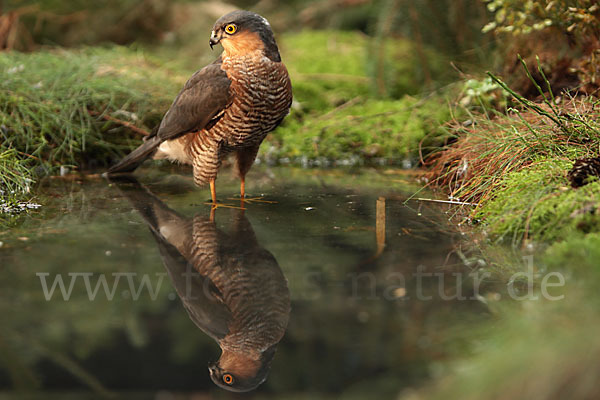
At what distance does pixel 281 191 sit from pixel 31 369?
7.93 feet

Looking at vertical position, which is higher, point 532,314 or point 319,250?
point 532,314

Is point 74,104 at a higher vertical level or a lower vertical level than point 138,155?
higher

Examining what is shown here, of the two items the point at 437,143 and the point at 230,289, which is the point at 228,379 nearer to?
the point at 230,289

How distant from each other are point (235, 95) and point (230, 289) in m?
1.41

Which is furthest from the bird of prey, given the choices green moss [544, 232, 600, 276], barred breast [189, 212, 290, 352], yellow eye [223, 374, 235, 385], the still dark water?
yellow eye [223, 374, 235, 385]

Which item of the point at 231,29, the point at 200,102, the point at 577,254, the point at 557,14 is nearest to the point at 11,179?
the point at 200,102

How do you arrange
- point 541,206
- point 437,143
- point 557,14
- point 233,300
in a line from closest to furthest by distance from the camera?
point 233,300
point 541,206
point 557,14
point 437,143

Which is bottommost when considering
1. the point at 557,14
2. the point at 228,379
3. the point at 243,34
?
the point at 228,379

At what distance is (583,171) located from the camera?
2.77 metres

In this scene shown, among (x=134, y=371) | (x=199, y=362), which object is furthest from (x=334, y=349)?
→ (x=134, y=371)

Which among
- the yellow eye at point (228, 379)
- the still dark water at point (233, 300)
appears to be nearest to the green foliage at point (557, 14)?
the still dark water at point (233, 300)

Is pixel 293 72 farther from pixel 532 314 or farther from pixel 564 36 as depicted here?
pixel 532 314

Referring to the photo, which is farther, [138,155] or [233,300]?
[138,155]

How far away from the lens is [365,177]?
4457 millimetres
